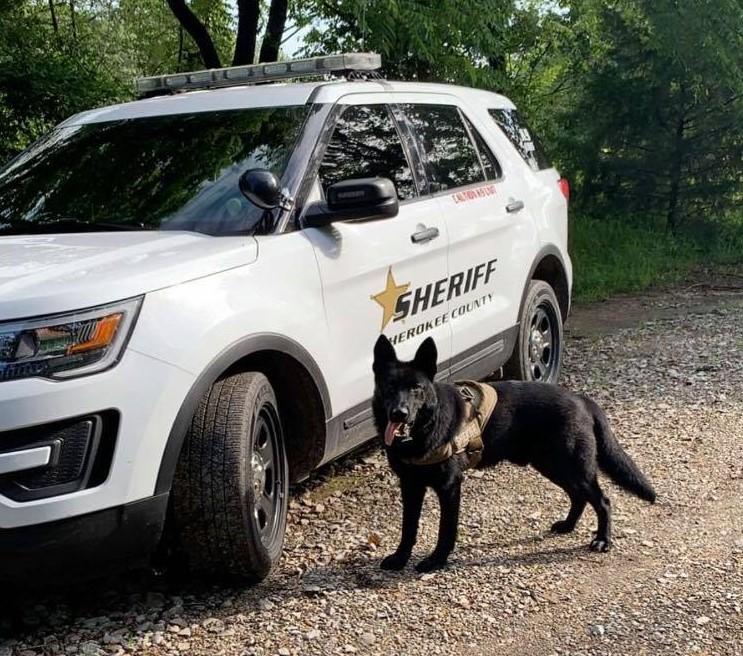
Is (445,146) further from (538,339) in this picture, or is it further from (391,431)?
(391,431)

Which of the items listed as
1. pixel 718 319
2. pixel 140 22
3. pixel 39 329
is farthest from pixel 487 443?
pixel 140 22

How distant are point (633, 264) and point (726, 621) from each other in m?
9.56

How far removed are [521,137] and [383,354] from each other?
3.08 m

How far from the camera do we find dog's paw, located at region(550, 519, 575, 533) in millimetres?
4172

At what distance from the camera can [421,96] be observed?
5.15 metres

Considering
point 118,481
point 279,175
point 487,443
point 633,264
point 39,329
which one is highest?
point 279,175

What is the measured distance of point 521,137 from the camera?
20.5ft

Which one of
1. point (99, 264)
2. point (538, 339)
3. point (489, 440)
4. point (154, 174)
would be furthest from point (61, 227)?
point (538, 339)

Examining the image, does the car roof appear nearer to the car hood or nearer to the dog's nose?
the car hood

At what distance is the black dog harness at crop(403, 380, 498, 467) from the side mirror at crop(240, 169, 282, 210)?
1.13 meters

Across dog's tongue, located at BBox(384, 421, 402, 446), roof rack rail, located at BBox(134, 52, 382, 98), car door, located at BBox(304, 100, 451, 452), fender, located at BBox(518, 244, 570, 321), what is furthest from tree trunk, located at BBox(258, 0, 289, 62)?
dog's tongue, located at BBox(384, 421, 402, 446)

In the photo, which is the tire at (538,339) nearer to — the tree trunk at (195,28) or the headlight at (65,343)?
the headlight at (65,343)

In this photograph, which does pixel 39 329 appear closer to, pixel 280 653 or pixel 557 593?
pixel 280 653

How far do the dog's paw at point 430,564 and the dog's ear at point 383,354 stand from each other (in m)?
0.81
